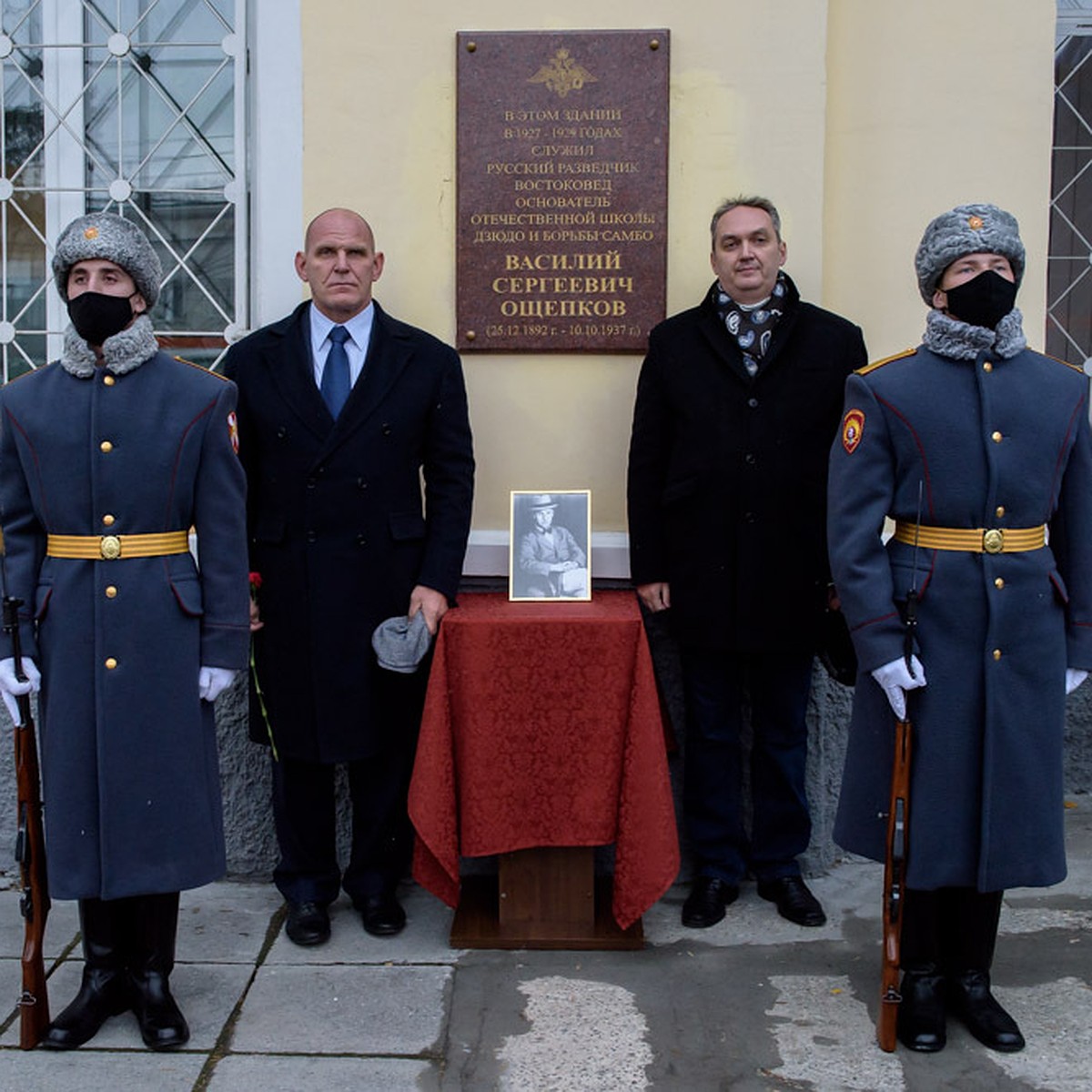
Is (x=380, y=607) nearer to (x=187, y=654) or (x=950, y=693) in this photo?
(x=187, y=654)

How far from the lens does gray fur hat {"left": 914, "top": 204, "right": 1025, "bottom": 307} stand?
2.88m

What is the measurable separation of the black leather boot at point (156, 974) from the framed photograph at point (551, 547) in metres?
1.23

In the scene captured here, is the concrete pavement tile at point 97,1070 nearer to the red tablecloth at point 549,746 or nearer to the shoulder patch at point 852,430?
the red tablecloth at point 549,746

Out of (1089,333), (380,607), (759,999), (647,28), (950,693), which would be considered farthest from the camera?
(1089,333)

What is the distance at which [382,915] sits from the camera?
372 cm

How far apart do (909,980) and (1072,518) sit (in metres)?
1.11

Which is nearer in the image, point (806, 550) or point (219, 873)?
point (219, 873)

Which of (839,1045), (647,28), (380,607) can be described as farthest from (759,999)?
(647,28)

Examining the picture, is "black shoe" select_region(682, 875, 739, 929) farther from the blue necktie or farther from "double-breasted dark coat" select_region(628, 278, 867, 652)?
the blue necktie

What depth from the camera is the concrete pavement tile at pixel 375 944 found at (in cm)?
356

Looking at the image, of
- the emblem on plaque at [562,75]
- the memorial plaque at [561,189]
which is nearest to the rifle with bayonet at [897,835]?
the memorial plaque at [561,189]

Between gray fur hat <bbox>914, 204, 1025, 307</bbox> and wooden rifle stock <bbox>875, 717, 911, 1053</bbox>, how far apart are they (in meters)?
0.99

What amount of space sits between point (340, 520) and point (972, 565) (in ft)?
5.25

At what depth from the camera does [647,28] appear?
13.0 feet
